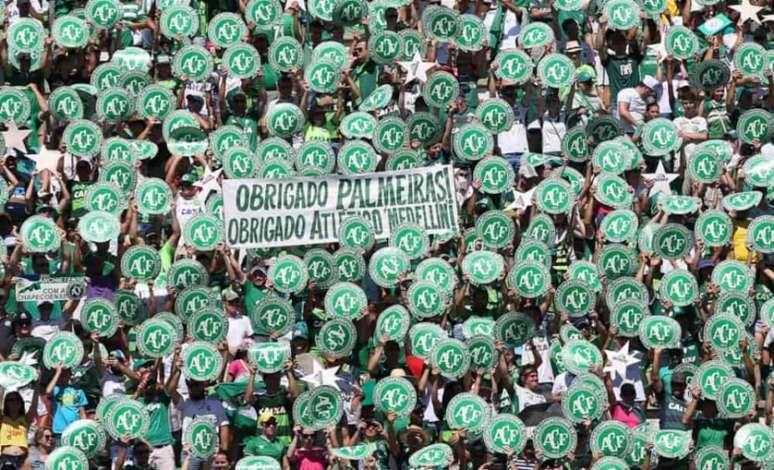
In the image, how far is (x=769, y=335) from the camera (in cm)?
2805

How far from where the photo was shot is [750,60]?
97.9 feet

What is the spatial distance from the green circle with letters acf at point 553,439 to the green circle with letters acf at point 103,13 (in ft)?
19.1

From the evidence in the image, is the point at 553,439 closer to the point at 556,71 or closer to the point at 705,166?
the point at 705,166

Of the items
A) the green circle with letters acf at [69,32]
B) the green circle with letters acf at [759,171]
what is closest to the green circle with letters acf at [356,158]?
the green circle with letters acf at [69,32]

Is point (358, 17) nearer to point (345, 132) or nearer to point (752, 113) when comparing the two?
point (345, 132)

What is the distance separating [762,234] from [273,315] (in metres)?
4.43

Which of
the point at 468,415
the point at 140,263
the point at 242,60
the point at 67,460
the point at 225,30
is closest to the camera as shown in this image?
the point at 67,460

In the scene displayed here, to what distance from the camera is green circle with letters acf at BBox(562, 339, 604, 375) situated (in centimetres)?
2733

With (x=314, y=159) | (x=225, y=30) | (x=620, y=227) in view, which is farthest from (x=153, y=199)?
(x=620, y=227)

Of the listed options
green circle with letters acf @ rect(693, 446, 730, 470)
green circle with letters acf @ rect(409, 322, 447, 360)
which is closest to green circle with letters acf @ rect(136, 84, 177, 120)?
green circle with letters acf @ rect(409, 322, 447, 360)

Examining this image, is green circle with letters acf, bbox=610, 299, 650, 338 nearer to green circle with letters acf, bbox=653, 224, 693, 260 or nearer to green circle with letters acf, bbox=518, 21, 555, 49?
green circle with letters acf, bbox=653, 224, 693, 260

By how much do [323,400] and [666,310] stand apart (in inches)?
130

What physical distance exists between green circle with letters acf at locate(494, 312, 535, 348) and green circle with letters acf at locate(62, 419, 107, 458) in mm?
3567

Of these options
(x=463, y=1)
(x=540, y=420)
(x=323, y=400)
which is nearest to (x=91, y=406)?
(x=323, y=400)
